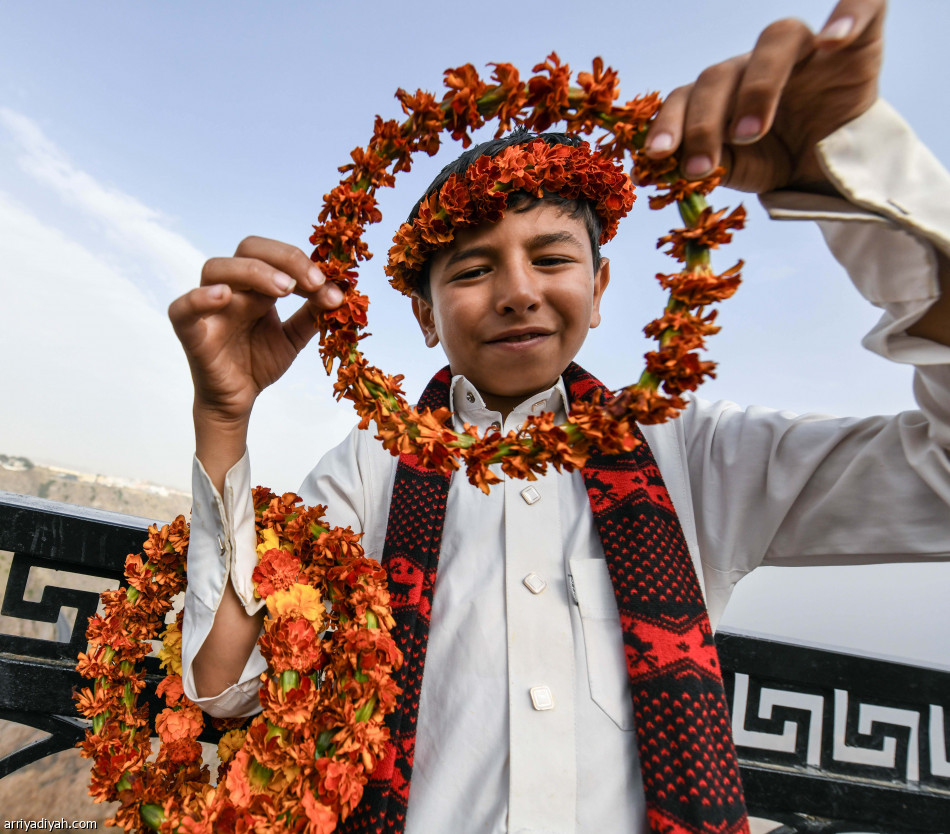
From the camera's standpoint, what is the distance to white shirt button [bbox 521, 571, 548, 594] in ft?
3.71

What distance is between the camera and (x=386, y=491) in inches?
55.5

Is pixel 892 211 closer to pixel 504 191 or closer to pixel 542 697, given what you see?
pixel 504 191

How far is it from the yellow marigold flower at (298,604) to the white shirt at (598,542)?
5 centimetres

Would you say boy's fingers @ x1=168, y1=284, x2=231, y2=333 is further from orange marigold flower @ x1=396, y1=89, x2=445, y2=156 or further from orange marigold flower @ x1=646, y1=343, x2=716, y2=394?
orange marigold flower @ x1=646, y1=343, x2=716, y2=394

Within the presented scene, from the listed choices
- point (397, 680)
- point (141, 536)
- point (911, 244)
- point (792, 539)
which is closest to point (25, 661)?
point (141, 536)

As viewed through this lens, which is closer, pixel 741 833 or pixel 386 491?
pixel 741 833

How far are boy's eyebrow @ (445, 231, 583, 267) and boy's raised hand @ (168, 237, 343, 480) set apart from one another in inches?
12.8

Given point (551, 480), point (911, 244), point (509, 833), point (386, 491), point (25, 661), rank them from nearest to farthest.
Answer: point (911, 244) → point (509, 833) → point (551, 480) → point (386, 491) → point (25, 661)

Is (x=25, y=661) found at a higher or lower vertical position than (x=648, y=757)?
lower

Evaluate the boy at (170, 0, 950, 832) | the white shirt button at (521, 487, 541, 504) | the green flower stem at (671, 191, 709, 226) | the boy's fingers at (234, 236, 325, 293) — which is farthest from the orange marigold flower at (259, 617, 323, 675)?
the green flower stem at (671, 191, 709, 226)

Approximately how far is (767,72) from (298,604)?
44.2 inches

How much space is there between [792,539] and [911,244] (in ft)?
2.04

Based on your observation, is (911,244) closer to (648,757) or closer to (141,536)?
(648,757)

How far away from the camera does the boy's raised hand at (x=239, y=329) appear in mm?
962
